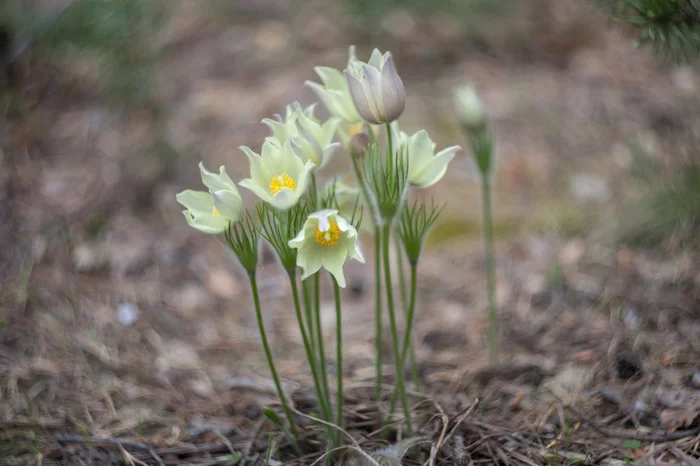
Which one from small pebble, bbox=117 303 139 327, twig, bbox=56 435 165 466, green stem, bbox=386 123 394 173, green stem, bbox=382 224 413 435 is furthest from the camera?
small pebble, bbox=117 303 139 327

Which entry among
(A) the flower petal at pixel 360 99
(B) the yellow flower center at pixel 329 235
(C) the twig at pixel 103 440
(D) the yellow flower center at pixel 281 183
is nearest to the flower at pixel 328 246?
(B) the yellow flower center at pixel 329 235

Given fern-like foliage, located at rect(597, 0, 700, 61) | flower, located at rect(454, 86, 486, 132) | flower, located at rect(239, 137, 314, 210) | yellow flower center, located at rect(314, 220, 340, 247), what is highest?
fern-like foliage, located at rect(597, 0, 700, 61)

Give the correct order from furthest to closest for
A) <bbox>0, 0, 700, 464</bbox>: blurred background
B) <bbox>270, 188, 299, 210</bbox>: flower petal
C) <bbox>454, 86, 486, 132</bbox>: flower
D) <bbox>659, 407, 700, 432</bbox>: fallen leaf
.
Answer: <bbox>0, 0, 700, 464</bbox>: blurred background
<bbox>454, 86, 486, 132</bbox>: flower
<bbox>659, 407, 700, 432</bbox>: fallen leaf
<bbox>270, 188, 299, 210</bbox>: flower petal

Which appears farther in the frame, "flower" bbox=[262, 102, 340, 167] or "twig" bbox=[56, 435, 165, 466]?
"twig" bbox=[56, 435, 165, 466]

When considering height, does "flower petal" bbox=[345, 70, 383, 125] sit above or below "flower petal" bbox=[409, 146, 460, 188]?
above

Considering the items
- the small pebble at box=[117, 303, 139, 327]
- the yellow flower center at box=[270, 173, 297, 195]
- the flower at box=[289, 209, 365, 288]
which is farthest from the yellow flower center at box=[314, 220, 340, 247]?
the small pebble at box=[117, 303, 139, 327]

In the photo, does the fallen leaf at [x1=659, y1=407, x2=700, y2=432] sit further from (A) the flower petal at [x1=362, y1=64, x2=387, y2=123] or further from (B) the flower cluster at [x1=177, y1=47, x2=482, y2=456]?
(A) the flower petal at [x1=362, y1=64, x2=387, y2=123]

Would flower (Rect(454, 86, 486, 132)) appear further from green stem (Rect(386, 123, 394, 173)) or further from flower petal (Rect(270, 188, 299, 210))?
flower petal (Rect(270, 188, 299, 210))

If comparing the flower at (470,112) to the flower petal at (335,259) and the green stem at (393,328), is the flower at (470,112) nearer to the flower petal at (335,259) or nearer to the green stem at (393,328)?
the green stem at (393,328)
